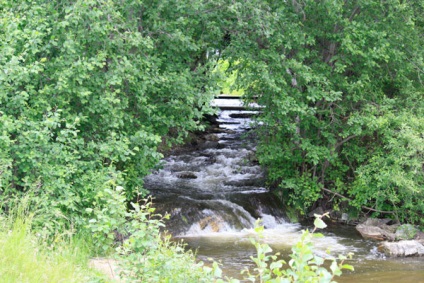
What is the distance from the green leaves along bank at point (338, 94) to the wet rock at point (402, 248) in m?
0.98

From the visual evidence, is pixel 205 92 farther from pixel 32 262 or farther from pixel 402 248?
pixel 32 262

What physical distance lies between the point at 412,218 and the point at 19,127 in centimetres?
865

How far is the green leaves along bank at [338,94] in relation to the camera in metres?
11.6

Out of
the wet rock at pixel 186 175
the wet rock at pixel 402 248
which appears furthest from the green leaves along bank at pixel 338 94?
the wet rock at pixel 186 175

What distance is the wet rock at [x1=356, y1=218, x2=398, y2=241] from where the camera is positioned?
11.9 meters

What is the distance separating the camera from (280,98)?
1190 centimetres

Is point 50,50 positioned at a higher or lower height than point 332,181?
higher

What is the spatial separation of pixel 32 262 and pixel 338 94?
27.7 feet

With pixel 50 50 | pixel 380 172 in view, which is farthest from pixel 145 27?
pixel 380 172

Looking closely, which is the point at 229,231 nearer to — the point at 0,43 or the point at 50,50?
the point at 50,50

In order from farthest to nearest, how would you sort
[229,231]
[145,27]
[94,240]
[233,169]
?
[233,169]
[229,231]
[145,27]
[94,240]

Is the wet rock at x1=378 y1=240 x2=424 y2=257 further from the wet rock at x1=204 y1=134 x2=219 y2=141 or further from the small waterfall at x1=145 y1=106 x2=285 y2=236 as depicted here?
the wet rock at x1=204 y1=134 x2=219 y2=141

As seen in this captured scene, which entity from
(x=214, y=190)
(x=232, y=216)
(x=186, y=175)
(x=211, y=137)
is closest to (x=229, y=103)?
(x=211, y=137)

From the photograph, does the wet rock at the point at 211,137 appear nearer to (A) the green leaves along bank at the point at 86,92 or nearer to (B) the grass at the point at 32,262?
(A) the green leaves along bank at the point at 86,92
